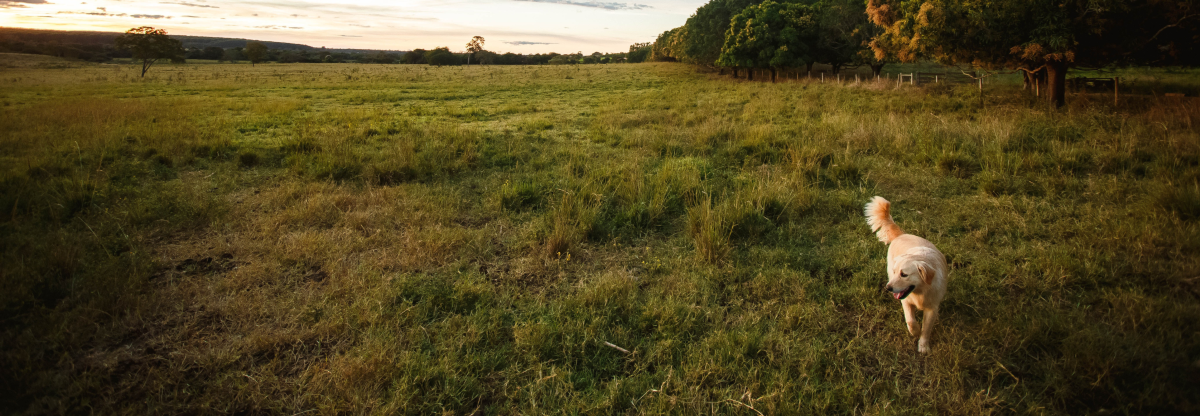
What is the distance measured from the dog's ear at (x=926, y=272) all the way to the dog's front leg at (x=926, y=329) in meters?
0.26

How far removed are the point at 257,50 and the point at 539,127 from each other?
75.4m

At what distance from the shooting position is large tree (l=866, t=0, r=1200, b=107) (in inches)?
431

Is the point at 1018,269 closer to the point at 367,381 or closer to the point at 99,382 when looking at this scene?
the point at 367,381

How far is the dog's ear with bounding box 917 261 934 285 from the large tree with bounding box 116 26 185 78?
1771 centimetres

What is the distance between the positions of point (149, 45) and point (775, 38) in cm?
3744

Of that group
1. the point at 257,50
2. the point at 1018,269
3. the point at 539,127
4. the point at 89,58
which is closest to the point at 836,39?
the point at 539,127

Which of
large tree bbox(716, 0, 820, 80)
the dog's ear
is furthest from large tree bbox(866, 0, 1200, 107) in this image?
large tree bbox(716, 0, 820, 80)

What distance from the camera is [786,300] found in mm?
4117

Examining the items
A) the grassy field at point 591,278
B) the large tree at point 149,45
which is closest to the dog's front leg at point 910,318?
the grassy field at point 591,278

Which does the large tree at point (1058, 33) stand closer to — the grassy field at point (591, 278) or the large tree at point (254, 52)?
the grassy field at point (591, 278)

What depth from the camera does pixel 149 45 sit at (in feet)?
85.0

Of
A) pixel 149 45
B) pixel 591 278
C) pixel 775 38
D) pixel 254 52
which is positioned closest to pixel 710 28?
pixel 775 38

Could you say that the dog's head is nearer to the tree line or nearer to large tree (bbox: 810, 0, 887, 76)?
the tree line

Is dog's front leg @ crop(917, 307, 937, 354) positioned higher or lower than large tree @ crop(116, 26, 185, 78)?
lower
